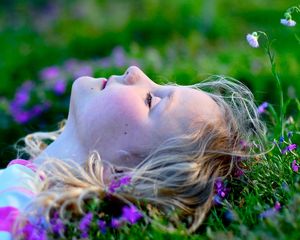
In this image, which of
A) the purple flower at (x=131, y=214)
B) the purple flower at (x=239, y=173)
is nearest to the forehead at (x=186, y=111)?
the purple flower at (x=239, y=173)

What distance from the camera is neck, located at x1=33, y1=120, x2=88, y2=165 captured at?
9.93 feet

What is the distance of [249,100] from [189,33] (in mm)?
6864

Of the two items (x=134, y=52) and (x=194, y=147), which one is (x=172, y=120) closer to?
(x=194, y=147)

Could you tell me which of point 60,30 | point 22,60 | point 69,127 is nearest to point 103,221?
point 69,127

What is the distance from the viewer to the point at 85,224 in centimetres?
242

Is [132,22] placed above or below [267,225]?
below

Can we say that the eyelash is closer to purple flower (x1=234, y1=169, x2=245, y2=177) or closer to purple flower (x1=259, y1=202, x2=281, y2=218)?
purple flower (x1=234, y1=169, x2=245, y2=177)

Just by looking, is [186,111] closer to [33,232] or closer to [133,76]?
[133,76]

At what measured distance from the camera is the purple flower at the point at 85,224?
7.88ft

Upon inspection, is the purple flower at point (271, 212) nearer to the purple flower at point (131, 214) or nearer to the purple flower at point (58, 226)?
the purple flower at point (131, 214)

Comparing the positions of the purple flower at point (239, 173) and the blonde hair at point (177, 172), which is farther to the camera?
the purple flower at point (239, 173)

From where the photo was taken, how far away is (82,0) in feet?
39.0

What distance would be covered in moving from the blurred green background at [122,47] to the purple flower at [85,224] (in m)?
2.00

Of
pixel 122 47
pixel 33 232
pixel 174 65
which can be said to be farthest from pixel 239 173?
pixel 122 47
